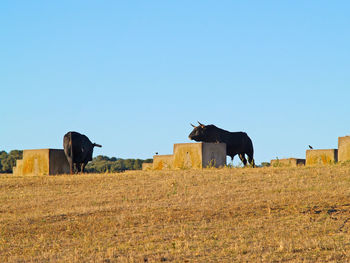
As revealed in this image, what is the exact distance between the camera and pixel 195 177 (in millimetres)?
18516

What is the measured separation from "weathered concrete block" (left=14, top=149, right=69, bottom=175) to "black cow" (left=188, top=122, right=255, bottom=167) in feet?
18.5

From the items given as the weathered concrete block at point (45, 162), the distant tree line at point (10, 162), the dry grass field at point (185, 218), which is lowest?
the dry grass field at point (185, 218)

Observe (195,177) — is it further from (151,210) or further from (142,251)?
(142,251)

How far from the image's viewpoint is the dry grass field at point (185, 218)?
955cm

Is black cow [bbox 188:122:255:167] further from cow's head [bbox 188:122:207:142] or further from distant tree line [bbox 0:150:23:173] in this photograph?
distant tree line [bbox 0:150:23:173]

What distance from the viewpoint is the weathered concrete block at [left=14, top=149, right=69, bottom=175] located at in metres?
24.1

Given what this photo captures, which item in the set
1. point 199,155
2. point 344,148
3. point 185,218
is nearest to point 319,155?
point 344,148

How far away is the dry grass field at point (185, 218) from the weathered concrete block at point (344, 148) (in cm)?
260

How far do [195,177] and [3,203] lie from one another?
599 cm

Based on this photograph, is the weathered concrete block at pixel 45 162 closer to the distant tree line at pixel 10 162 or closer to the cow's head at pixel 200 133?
the cow's head at pixel 200 133

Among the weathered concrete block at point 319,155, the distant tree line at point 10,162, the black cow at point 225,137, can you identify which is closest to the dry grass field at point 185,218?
the black cow at point 225,137

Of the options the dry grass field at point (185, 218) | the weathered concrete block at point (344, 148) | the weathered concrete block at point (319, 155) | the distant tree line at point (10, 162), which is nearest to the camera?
the dry grass field at point (185, 218)

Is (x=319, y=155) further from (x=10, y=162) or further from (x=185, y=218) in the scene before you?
(x=10, y=162)

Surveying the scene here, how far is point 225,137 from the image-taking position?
Answer: 79.9 ft
